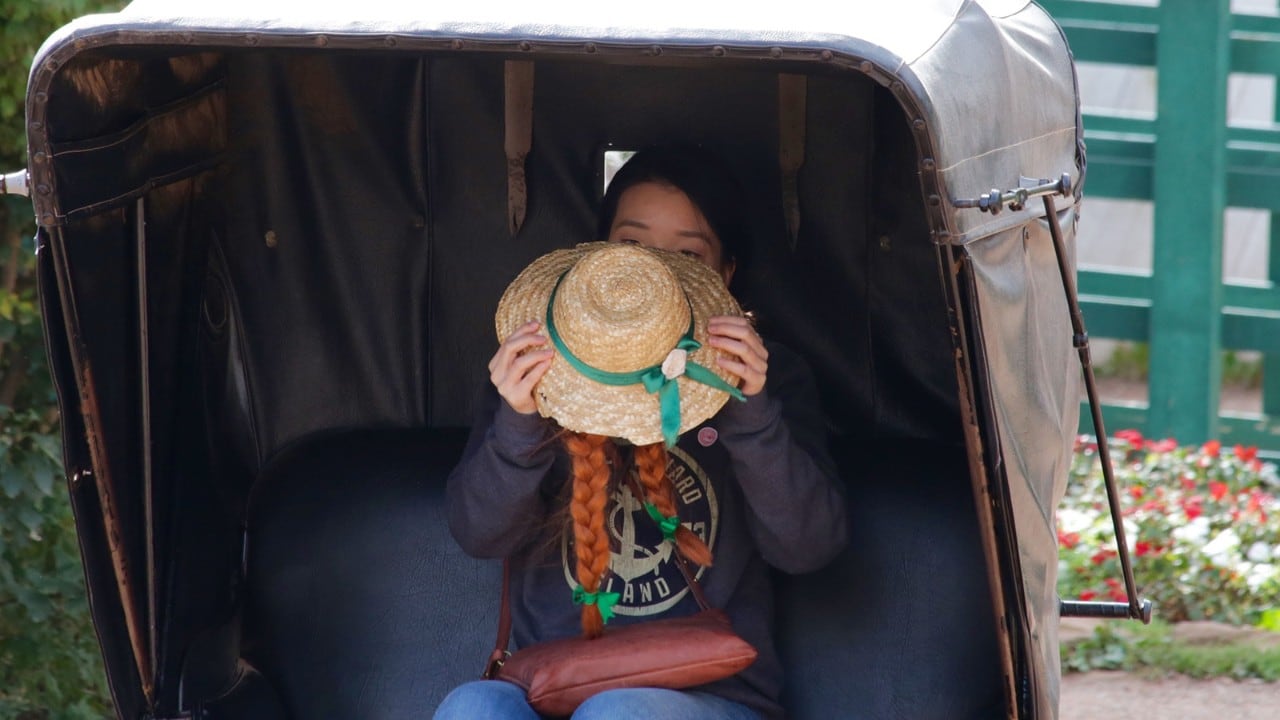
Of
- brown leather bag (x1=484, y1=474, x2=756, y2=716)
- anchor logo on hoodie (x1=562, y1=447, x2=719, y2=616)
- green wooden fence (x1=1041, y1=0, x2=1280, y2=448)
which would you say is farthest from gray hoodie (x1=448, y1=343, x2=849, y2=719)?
green wooden fence (x1=1041, y1=0, x2=1280, y2=448)

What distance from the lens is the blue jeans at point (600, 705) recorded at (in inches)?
98.5

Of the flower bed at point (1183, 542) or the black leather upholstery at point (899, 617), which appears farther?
the flower bed at point (1183, 542)

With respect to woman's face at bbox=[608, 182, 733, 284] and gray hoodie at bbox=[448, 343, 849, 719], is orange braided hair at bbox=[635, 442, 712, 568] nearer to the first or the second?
gray hoodie at bbox=[448, 343, 849, 719]

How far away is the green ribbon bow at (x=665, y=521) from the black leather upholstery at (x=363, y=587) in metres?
0.58

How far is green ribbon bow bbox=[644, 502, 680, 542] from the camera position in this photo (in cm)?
273

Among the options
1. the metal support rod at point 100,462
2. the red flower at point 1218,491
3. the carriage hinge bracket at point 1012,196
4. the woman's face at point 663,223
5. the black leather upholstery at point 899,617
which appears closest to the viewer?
the carriage hinge bracket at point 1012,196

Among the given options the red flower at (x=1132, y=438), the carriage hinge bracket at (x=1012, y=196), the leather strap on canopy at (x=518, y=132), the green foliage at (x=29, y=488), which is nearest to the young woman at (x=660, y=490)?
the leather strap on canopy at (x=518, y=132)

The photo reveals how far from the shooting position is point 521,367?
8.31 ft

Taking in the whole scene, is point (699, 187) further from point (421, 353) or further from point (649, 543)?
point (421, 353)

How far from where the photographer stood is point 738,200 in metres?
3.01

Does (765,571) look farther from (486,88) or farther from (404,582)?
(486,88)

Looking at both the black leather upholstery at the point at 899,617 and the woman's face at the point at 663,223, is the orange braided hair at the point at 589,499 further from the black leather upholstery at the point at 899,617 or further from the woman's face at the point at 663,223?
the black leather upholstery at the point at 899,617

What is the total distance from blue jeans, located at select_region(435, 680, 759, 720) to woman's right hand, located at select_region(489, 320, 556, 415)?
0.44 m

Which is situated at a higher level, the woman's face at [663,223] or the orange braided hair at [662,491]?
the woman's face at [663,223]
